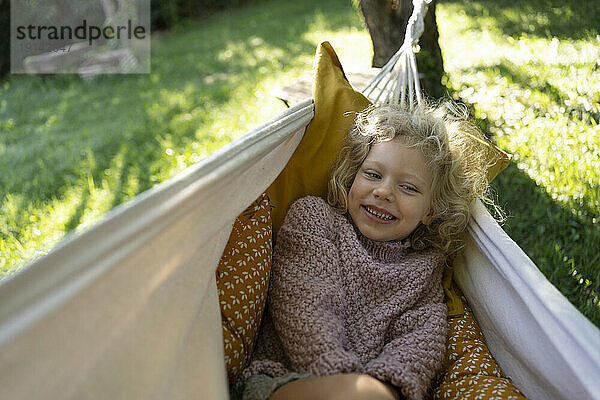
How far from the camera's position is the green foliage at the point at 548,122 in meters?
2.34

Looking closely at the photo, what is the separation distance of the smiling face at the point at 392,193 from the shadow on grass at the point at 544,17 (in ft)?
10.6

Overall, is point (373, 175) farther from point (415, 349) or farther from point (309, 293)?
point (415, 349)

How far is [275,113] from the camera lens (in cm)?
421

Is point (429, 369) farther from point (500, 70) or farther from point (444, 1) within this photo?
point (444, 1)

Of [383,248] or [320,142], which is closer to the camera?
[383,248]

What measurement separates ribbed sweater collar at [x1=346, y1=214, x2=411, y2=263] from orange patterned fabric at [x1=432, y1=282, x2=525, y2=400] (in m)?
0.24

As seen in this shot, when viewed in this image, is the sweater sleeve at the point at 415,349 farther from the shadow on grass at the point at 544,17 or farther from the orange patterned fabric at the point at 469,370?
the shadow on grass at the point at 544,17

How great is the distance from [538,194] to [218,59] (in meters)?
4.41

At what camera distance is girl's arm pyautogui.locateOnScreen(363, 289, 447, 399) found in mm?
1440

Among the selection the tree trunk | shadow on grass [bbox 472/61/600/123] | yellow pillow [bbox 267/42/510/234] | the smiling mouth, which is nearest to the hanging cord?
yellow pillow [bbox 267/42/510/234]

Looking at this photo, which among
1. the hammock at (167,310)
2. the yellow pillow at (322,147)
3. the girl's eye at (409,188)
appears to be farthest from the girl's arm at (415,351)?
the yellow pillow at (322,147)

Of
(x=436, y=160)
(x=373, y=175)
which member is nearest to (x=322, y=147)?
(x=373, y=175)

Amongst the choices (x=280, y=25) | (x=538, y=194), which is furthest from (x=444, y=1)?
(x=538, y=194)

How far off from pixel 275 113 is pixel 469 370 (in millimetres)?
2867
